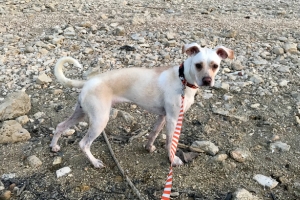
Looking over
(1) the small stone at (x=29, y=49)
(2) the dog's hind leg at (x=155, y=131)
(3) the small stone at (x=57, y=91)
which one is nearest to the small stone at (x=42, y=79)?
(3) the small stone at (x=57, y=91)

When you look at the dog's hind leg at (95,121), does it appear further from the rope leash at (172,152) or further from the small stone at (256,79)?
the small stone at (256,79)

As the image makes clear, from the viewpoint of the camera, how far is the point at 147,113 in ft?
21.6

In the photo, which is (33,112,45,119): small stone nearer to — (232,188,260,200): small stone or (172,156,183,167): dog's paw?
(172,156,183,167): dog's paw

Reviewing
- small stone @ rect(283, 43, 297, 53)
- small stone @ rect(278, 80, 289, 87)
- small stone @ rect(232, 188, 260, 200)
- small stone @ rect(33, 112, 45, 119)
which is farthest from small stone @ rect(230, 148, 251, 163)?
small stone @ rect(283, 43, 297, 53)

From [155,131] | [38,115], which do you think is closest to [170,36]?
[38,115]

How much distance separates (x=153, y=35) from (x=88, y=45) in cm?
187

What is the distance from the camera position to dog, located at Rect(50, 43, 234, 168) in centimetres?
488

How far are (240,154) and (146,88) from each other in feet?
5.75

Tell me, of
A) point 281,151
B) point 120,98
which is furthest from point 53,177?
point 281,151

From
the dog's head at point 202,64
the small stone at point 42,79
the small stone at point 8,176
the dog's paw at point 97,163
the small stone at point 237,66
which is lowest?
the small stone at point 8,176

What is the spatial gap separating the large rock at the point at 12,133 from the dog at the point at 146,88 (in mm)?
1018

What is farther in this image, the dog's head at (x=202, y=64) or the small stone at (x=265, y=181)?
the small stone at (x=265, y=181)

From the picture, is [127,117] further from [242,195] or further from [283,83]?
[283,83]

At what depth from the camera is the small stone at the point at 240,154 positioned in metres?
5.26
